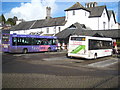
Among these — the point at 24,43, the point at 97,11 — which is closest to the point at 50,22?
the point at 97,11

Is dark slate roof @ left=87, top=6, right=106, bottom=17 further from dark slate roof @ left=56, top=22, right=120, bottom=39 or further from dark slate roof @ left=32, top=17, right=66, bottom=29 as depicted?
dark slate roof @ left=56, top=22, right=120, bottom=39

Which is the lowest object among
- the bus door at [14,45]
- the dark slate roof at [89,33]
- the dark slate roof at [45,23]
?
the bus door at [14,45]

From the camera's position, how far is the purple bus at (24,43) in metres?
21.6

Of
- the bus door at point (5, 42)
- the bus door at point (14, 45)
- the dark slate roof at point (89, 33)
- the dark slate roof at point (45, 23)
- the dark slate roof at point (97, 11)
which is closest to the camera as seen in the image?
the bus door at point (14, 45)

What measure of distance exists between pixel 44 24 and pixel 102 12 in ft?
64.8

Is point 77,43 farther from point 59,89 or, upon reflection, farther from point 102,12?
point 102,12

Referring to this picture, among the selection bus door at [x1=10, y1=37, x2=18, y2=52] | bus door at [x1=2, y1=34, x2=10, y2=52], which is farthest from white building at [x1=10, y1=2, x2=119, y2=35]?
bus door at [x1=10, y1=37, x2=18, y2=52]

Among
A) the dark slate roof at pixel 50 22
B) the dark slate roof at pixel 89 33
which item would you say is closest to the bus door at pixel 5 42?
the dark slate roof at pixel 89 33

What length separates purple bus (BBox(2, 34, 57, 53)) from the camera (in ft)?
71.0

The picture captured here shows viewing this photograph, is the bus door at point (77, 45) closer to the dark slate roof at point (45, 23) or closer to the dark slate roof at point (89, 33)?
the dark slate roof at point (89, 33)

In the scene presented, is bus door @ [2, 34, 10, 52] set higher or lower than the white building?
lower

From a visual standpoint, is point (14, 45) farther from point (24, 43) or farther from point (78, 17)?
point (78, 17)

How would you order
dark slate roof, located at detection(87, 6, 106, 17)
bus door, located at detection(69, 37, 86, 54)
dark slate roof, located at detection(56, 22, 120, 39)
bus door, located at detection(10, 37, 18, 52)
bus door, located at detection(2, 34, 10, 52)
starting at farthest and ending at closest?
dark slate roof, located at detection(87, 6, 106, 17)
dark slate roof, located at detection(56, 22, 120, 39)
bus door, located at detection(2, 34, 10, 52)
bus door, located at detection(10, 37, 18, 52)
bus door, located at detection(69, 37, 86, 54)

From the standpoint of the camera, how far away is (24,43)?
23.0m
